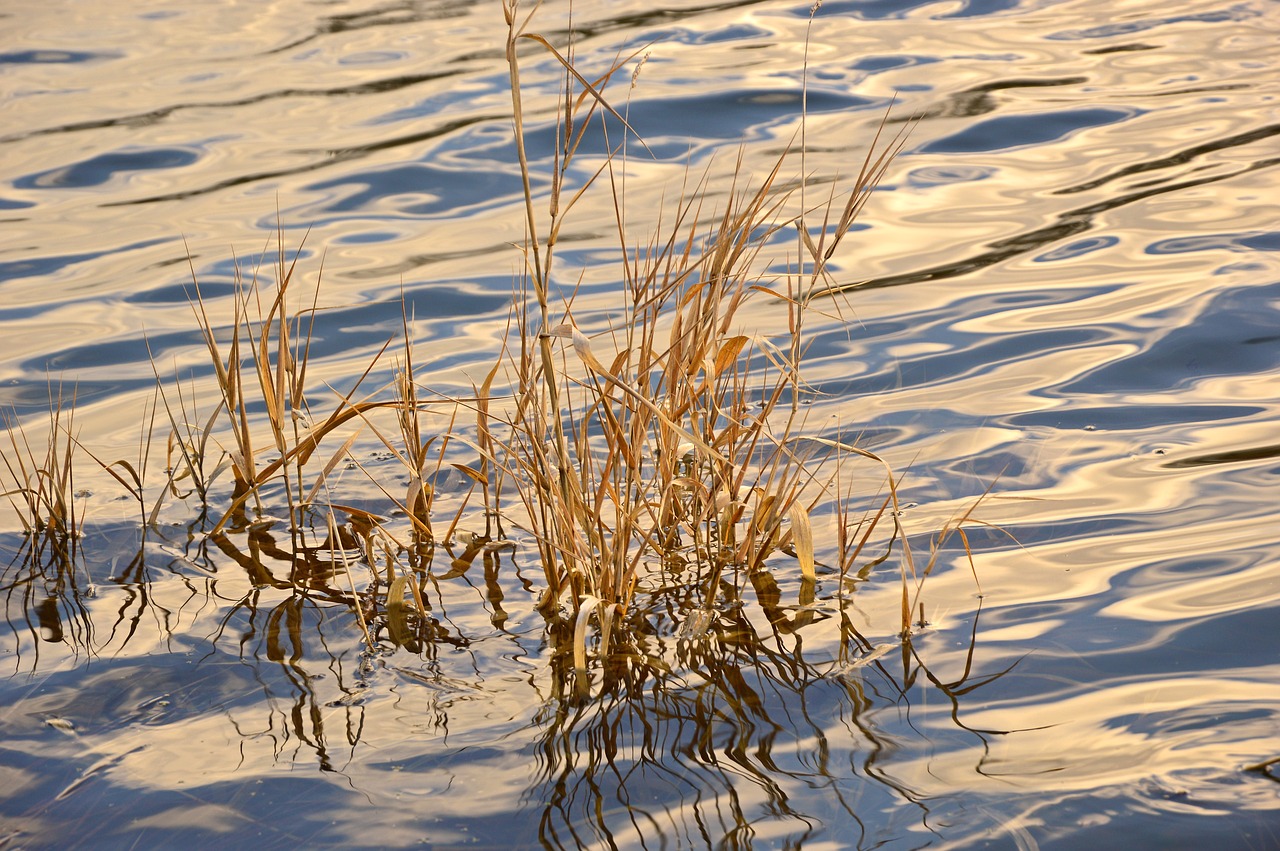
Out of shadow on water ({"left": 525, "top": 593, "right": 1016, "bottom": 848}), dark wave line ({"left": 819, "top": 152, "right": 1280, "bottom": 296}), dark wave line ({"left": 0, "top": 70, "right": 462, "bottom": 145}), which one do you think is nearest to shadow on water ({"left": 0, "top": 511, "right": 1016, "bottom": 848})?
shadow on water ({"left": 525, "top": 593, "right": 1016, "bottom": 848})

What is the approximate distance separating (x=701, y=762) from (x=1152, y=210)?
340 cm

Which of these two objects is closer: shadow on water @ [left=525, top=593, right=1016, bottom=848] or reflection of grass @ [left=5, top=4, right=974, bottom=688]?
shadow on water @ [left=525, top=593, right=1016, bottom=848]

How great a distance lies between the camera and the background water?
1813mm

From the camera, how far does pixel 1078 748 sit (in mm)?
1859

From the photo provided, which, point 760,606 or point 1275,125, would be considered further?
point 1275,125

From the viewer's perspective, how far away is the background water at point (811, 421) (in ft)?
5.95

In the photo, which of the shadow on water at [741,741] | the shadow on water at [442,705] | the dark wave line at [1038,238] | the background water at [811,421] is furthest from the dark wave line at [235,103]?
the shadow on water at [741,741]

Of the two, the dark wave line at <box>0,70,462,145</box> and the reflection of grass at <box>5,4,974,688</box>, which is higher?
the dark wave line at <box>0,70,462,145</box>

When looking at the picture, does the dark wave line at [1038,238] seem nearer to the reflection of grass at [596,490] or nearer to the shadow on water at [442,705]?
the reflection of grass at [596,490]

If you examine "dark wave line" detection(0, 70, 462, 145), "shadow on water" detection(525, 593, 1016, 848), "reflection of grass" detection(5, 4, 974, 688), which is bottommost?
"shadow on water" detection(525, 593, 1016, 848)

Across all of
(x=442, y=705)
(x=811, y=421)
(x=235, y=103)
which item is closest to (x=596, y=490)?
(x=442, y=705)

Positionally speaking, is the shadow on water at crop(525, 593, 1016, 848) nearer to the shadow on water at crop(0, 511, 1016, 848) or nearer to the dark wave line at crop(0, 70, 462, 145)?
the shadow on water at crop(0, 511, 1016, 848)

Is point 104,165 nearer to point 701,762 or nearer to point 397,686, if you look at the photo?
point 397,686

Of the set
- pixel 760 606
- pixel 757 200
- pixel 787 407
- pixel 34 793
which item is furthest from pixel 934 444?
pixel 34 793
